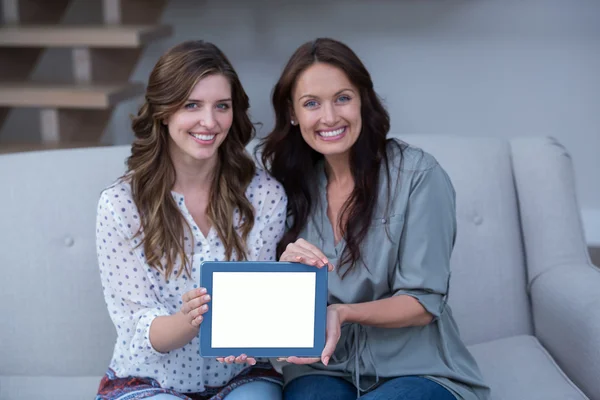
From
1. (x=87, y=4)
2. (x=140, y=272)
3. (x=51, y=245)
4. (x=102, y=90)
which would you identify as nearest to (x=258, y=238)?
(x=140, y=272)

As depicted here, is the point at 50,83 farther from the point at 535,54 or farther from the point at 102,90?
the point at 535,54

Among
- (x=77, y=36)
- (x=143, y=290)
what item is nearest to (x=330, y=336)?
(x=143, y=290)

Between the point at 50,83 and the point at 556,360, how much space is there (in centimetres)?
230

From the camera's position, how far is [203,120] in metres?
1.77

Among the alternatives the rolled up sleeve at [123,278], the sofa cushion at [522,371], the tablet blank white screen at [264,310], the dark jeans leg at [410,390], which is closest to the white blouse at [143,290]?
the rolled up sleeve at [123,278]

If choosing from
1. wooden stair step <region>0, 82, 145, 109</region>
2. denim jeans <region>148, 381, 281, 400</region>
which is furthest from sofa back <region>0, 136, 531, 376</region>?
wooden stair step <region>0, 82, 145, 109</region>

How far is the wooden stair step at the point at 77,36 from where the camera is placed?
3242 mm

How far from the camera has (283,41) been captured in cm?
414

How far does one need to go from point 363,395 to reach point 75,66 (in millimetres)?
2128

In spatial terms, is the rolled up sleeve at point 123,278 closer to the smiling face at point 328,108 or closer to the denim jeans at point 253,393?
the denim jeans at point 253,393

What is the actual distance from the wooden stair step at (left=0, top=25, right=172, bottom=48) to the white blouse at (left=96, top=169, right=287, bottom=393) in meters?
1.52

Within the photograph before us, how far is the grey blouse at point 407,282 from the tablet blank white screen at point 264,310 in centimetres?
24

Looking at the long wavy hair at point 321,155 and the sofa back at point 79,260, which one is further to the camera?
the sofa back at point 79,260

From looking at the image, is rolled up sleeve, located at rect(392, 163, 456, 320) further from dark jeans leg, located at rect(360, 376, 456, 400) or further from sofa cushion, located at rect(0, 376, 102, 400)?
sofa cushion, located at rect(0, 376, 102, 400)
